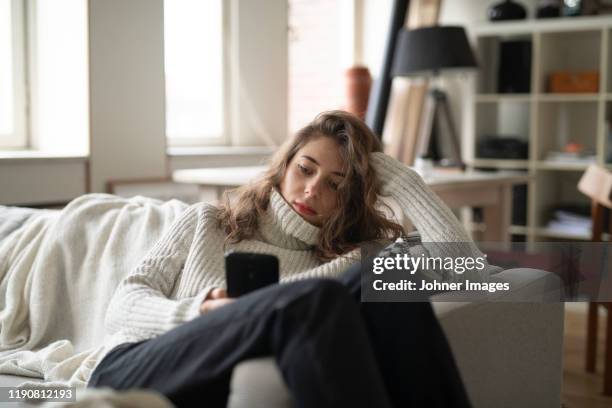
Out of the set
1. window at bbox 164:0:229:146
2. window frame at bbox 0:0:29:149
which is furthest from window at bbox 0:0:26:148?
window at bbox 164:0:229:146

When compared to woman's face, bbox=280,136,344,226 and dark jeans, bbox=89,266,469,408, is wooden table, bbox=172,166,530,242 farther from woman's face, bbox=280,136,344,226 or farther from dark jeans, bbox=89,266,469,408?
dark jeans, bbox=89,266,469,408

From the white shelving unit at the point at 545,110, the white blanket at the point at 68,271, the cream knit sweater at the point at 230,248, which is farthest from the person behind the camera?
the white shelving unit at the point at 545,110

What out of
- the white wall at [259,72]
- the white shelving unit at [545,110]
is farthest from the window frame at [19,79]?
the white shelving unit at [545,110]

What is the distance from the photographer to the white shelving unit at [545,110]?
14.1 feet

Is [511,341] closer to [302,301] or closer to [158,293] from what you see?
[302,301]

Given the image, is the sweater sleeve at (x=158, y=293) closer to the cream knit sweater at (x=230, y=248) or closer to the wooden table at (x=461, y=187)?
the cream knit sweater at (x=230, y=248)

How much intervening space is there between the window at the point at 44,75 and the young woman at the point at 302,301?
1.70 m

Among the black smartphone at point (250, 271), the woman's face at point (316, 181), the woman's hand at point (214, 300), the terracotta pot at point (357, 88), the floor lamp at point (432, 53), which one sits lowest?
the woman's hand at point (214, 300)

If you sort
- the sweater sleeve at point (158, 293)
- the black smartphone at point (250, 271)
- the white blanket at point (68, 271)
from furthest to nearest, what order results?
the white blanket at point (68, 271) < the sweater sleeve at point (158, 293) < the black smartphone at point (250, 271)

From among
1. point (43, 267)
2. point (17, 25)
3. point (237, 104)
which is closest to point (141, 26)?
point (17, 25)

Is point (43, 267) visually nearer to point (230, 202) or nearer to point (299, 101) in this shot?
point (230, 202)

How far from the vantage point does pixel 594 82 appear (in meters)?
4.32

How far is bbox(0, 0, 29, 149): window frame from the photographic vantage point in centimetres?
333

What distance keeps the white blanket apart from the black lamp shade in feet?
6.91
